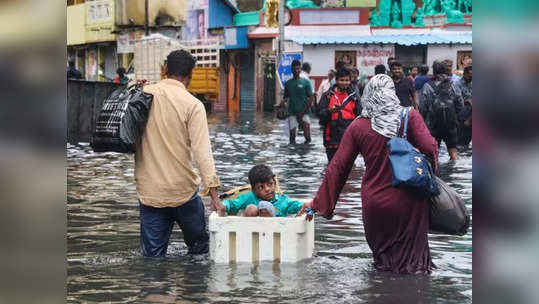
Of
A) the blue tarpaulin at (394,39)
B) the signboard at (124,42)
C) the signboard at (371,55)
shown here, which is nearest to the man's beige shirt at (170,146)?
the blue tarpaulin at (394,39)

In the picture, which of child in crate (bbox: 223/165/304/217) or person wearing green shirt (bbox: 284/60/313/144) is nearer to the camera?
child in crate (bbox: 223/165/304/217)

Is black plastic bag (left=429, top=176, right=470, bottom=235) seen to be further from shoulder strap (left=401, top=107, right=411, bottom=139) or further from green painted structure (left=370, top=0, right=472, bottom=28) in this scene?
green painted structure (left=370, top=0, right=472, bottom=28)

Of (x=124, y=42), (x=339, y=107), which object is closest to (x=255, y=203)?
(x=339, y=107)

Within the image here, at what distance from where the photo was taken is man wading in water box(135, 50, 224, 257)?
6781mm

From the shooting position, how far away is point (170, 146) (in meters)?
6.84

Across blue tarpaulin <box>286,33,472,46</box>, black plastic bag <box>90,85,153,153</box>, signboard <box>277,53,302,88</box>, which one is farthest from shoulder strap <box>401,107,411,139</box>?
blue tarpaulin <box>286,33,472,46</box>

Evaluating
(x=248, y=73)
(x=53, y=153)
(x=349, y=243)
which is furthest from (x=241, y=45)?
(x=53, y=153)

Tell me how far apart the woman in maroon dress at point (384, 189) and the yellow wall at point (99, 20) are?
166 feet

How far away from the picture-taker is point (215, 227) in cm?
711

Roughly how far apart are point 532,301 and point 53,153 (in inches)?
33.9

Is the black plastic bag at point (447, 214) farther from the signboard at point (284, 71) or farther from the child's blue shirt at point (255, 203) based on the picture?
the signboard at point (284, 71)

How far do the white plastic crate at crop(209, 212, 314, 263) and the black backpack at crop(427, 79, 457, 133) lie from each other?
8.95 meters

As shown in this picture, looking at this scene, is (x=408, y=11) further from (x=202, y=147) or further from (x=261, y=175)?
(x=202, y=147)

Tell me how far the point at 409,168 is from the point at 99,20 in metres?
55.6
